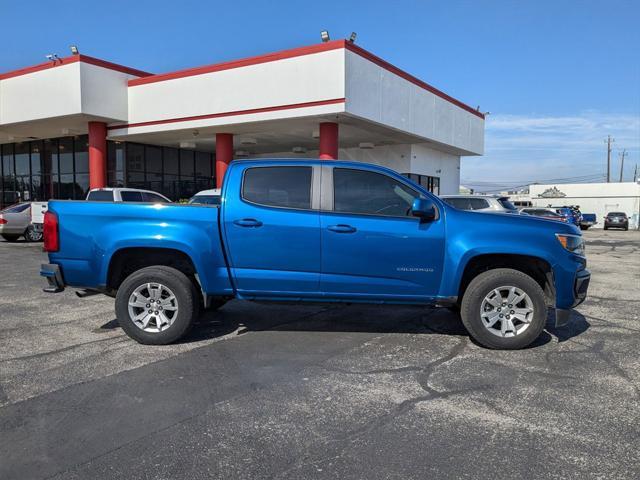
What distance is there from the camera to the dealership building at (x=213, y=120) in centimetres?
1816

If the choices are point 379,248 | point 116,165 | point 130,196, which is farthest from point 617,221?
point 379,248

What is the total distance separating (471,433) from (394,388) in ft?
3.05

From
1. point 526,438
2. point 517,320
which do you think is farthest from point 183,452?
point 517,320

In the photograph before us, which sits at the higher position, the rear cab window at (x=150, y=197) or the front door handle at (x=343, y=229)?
the rear cab window at (x=150, y=197)

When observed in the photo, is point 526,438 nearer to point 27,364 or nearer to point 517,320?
point 517,320

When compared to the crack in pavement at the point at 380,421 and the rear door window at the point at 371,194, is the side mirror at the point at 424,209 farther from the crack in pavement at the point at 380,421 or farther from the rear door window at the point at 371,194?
the crack in pavement at the point at 380,421

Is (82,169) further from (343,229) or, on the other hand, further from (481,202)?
(343,229)

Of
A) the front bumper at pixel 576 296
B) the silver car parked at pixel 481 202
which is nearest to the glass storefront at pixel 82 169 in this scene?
the silver car parked at pixel 481 202

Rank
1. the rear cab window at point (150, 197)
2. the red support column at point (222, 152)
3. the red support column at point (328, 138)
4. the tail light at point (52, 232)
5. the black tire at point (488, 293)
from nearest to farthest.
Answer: the black tire at point (488, 293) → the tail light at point (52, 232) → the rear cab window at point (150, 197) → the red support column at point (328, 138) → the red support column at point (222, 152)

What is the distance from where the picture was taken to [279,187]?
5.69m

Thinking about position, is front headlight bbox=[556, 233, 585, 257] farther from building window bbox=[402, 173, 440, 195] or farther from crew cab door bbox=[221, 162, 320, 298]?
building window bbox=[402, 173, 440, 195]

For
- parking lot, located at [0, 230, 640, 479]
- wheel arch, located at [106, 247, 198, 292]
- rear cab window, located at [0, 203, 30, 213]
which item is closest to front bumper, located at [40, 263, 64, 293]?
wheel arch, located at [106, 247, 198, 292]

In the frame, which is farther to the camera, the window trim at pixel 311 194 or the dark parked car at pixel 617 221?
the dark parked car at pixel 617 221

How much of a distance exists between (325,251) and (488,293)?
1798mm
